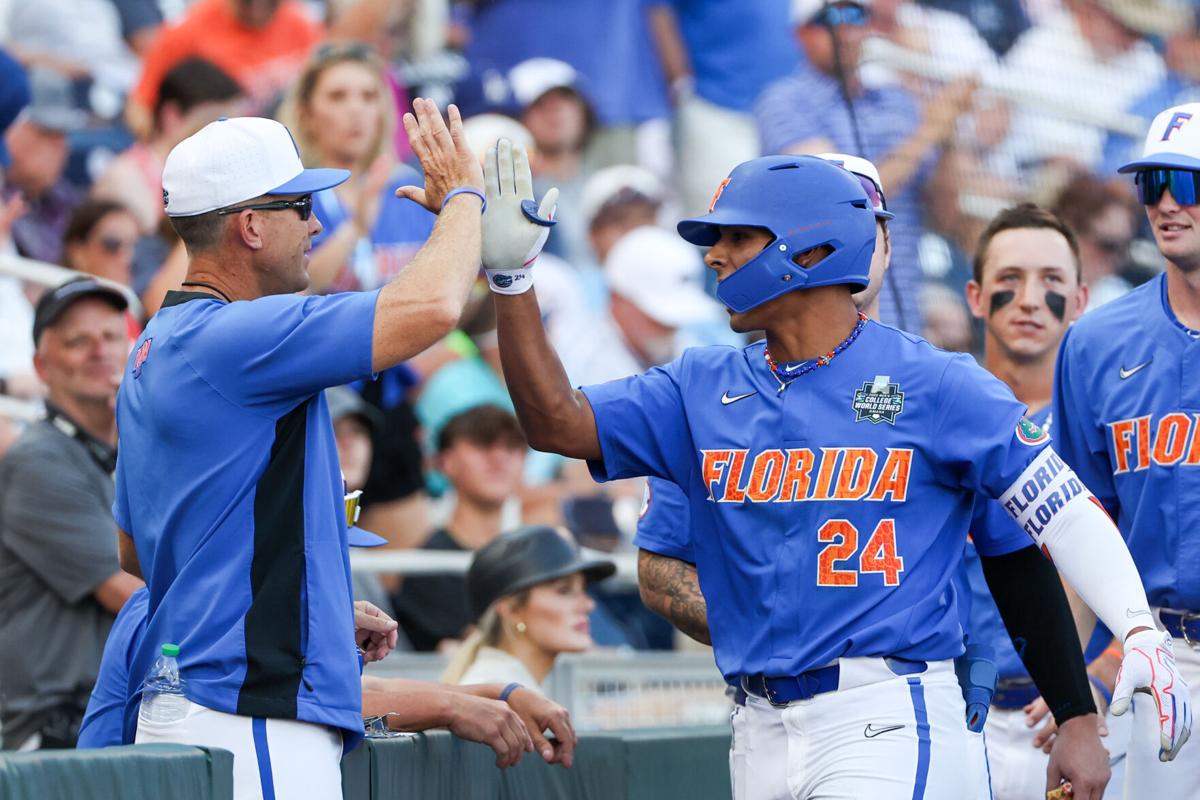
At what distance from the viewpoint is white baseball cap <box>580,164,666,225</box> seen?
11.8 m

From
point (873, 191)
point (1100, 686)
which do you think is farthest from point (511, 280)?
point (1100, 686)

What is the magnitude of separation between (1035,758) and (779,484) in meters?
2.33

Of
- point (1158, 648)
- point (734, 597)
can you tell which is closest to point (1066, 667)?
point (1158, 648)

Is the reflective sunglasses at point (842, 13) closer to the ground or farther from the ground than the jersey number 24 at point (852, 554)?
farther from the ground

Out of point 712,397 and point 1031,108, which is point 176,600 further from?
point 1031,108

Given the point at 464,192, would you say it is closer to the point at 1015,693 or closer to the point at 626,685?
the point at 1015,693

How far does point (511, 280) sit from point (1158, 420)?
2.08 m

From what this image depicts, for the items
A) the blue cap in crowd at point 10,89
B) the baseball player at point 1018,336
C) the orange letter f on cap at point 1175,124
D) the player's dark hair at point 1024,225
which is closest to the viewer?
the orange letter f on cap at point 1175,124

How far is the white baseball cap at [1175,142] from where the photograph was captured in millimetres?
5285

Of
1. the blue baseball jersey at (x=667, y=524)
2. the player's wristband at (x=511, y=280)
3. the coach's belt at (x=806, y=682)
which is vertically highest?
the player's wristband at (x=511, y=280)

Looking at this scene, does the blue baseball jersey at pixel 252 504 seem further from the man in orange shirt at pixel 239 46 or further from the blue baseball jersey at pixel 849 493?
the man in orange shirt at pixel 239 46

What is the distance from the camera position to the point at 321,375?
386 centimetres

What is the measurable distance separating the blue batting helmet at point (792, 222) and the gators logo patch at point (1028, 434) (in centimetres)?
51

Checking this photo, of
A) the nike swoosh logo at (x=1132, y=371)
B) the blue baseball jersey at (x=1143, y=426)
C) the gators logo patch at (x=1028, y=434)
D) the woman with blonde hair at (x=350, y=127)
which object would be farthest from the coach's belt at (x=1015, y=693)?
the woman with blonde hair at (x=350, y=127)
